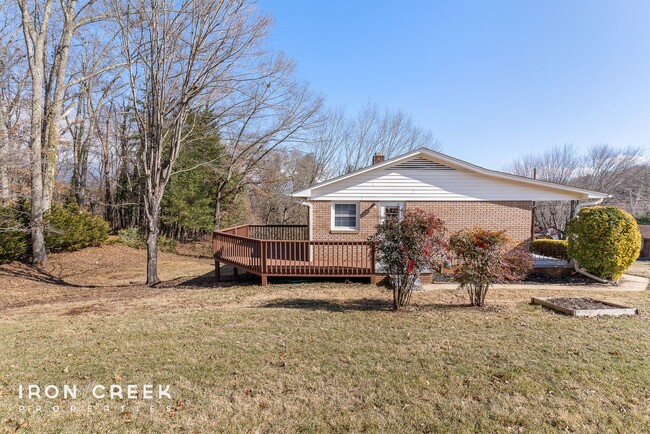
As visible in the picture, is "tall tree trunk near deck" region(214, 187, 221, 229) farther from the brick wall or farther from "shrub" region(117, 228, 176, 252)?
the brick wall

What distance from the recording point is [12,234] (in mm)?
12477

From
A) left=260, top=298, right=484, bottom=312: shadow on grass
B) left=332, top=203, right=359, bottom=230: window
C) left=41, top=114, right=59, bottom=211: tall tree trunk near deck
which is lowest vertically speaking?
left=260, top=298, right=484, bottom=312: shadow on grass

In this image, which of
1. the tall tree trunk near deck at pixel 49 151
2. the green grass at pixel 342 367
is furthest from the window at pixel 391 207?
the tall tree trunk near deck at pixel 49 151

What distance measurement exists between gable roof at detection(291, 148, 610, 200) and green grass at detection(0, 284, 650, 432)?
206 inches

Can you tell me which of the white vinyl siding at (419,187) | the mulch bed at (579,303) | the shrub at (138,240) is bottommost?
the mulch bed at (579,303)

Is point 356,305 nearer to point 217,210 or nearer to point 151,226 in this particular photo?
point 151,226

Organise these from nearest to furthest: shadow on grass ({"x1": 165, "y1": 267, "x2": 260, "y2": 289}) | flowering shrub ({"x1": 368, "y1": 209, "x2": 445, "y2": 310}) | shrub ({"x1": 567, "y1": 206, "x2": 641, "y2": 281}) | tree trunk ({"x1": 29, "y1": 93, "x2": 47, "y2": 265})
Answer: flowering shrub ({"x1": 368, "y1": 209, "x2": 445, "y2": 310}) → shrub ({"x1": 567, "y1": 206, "x2": 641, "y2": 281}) → shadow on grass ({"x1": 165, "y1": 267, "x2": 260, "y2": 289}) → tree trunk ({"x1": 29, "y1": 93, "x2": 47, "y2": 265})

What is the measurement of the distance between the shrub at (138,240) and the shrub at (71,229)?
134cm

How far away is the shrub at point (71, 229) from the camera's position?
13977mm

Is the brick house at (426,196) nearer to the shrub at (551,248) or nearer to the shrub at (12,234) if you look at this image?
the shrub at (551,248)

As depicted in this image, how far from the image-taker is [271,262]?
9.84 meters

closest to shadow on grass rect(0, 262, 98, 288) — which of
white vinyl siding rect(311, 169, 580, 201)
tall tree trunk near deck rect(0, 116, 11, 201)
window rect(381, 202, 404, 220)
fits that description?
tall tree trunk near deck rect(0, 116, 11, 201)

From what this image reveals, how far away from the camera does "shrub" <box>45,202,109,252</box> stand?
13977mm

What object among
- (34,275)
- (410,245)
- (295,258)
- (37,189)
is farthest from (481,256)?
(37,189)
